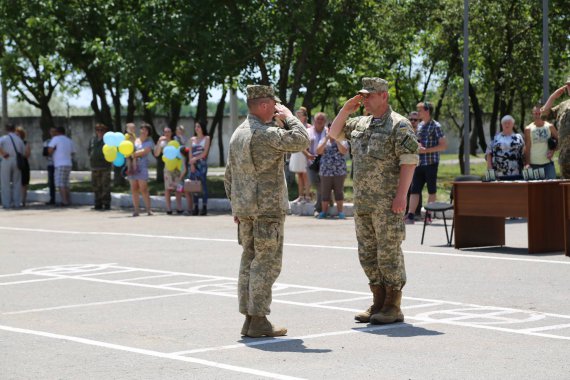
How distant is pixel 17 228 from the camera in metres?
21.6

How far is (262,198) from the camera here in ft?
29.7

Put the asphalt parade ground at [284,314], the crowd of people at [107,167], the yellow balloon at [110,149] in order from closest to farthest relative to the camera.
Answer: the asphalt parade ground at [284,314] → the crowd of people at [107,167] → the yellow balloon at [110,149]

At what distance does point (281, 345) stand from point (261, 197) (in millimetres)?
1183

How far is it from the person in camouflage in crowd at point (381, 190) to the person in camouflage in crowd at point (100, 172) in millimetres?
17258

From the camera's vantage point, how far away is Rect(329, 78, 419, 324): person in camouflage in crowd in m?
9.56

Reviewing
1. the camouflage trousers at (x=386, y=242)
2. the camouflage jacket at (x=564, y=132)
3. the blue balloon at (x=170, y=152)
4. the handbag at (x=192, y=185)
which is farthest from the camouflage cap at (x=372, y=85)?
the blue balloon at (x=170, y=152)

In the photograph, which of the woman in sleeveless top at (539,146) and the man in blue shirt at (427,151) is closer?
the woman in sleeveless top at (539,146)

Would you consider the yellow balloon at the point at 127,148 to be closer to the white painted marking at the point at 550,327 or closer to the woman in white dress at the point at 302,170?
the woman in white dress at the point at 302,170

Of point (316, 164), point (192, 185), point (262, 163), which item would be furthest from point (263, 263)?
point (192, 185)

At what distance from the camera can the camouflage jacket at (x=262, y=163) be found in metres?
9.01

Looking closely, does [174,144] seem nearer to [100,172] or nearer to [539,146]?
[100,172]

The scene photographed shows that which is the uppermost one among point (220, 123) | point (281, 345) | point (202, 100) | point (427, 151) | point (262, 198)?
point (220, 123)

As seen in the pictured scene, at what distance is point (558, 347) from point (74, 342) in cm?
369

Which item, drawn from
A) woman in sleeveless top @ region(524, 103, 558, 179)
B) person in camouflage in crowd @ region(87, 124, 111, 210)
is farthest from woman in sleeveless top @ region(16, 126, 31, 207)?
woman in sleeveless top @ region(524, 103, 558, 179)
